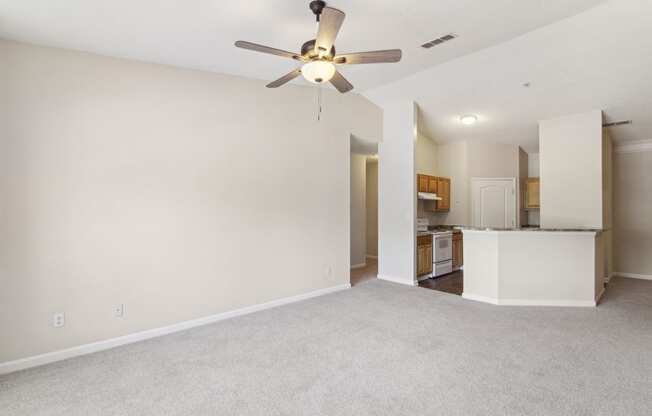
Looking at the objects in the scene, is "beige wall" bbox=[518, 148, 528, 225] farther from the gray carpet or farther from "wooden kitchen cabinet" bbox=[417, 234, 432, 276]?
the gray carpet

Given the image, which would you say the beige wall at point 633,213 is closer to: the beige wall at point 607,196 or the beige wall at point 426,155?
the beige wall at point 607,196

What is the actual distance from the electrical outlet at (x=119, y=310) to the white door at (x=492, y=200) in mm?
6476

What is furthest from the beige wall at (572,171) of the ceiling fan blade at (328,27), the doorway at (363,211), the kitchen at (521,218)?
the ceiling fan blade at (328,27)

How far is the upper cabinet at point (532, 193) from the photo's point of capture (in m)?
7.11

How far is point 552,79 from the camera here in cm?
441

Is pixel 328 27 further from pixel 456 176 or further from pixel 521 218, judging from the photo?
pixel 521 218

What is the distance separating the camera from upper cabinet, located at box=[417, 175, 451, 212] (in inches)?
256

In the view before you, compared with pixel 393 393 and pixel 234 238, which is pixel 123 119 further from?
pixel 393 393

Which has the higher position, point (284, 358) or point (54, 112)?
point (54, 112)

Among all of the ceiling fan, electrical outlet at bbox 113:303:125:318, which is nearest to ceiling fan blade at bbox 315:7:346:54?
the ceiling fan

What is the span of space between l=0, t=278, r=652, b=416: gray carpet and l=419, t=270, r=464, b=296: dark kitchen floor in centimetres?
125

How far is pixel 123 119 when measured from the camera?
316 cm

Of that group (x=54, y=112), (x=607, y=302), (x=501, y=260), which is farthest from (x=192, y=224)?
(x=607, y=302)

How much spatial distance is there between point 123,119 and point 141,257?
138 centimetres
